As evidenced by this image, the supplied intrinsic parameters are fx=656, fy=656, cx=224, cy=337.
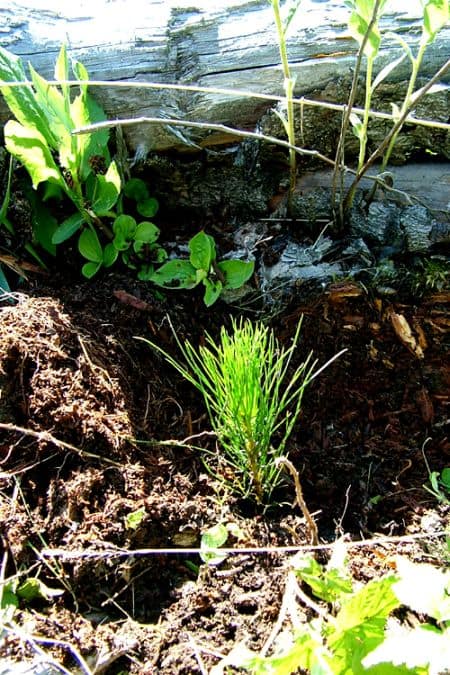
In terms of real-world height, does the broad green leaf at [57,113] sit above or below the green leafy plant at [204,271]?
above

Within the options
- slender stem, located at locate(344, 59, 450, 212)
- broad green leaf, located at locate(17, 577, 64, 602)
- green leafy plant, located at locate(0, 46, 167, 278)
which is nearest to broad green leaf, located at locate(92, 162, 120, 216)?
green leafy plant, located at locate(0, 46, 167, 278)

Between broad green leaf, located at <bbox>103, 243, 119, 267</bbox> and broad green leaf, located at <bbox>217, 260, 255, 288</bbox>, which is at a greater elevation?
broad green leaf, located at <bbox>103, 243, 119, 267</bbox>

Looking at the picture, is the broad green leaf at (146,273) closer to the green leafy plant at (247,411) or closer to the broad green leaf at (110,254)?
the broad green leaf at (110,254)

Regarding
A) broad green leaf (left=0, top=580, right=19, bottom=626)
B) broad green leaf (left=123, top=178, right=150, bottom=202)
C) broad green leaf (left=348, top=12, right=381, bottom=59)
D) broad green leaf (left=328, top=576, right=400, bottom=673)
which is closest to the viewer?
broad green leaf (left=328, top=576, right=400, bottom=673)

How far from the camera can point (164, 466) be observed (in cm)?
181

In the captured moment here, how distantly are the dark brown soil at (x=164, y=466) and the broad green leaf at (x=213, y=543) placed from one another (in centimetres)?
2

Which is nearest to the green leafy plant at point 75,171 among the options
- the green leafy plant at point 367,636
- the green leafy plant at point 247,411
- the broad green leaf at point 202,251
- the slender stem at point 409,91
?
the broad green leaf at point 202,251

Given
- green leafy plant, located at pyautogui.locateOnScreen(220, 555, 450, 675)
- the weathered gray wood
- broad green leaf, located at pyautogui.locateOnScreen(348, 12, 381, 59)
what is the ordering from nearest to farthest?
green leafy plant, located at pyautogui.locateOnScreen(220, 555, 450, 675)
broad green leaf, located at pyautogui.locateOnScreen(348, 12, 381, 59)
the weathered gray wood

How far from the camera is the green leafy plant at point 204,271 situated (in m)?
2.12

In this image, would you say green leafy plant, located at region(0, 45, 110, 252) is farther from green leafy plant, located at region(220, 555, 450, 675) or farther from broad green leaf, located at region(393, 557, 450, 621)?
broad green leaf, located at region(393, 557, 450, 621)

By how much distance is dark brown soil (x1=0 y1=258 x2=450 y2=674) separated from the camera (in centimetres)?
161

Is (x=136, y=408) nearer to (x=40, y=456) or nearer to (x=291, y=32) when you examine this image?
(x=40, y=456)

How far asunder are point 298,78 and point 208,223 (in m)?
0.57

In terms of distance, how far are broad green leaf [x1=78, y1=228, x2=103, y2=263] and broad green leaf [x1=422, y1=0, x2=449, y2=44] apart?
1.16 metres
